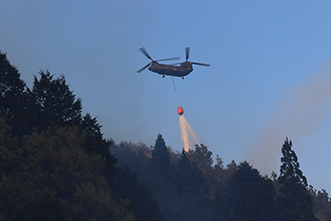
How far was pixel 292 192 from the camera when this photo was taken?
8281cm

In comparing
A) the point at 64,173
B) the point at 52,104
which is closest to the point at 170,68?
the point at 52,104

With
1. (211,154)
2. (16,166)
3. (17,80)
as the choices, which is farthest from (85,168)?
(211,154)

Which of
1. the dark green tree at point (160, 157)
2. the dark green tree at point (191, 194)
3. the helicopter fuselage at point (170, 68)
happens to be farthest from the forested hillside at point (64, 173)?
the dark green tree at point (160, 157)

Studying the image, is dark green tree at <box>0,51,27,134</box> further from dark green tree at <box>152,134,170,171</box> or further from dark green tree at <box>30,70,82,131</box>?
dark green tree at <box>152,134,170,171</box>

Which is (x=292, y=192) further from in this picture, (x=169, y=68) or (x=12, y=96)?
(x=12, y=96)

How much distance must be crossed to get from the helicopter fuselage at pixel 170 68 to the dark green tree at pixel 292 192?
35.7 m

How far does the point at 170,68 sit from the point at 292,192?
133ft

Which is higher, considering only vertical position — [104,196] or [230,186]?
[230,186]

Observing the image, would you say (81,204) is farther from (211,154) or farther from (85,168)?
(211,154)

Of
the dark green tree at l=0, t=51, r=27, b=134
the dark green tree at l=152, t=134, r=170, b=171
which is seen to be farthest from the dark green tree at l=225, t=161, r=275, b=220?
the dark green tree at l=0, t=51, r=27, b=134

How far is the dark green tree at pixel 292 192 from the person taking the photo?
250ft

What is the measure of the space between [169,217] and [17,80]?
4904cm

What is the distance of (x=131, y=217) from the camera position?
1740 inches

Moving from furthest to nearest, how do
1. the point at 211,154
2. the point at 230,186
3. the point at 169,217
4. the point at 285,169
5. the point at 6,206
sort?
the point at 211,154
the point at 230,186
the point at 285,169
the point at 169,217
the point at 6,206
